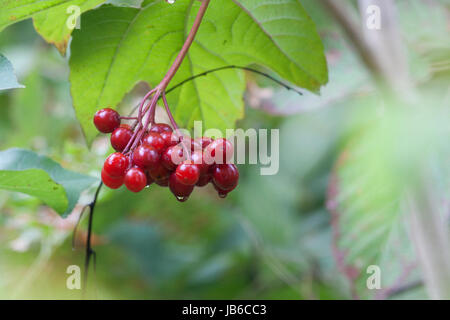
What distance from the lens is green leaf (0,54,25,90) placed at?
1.49 ft

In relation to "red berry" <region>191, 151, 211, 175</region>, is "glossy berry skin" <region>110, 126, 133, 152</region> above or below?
above

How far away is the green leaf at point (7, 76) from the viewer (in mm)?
453

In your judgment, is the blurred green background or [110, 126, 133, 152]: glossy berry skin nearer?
[110, 126, 133, 152]: glossy berry skin

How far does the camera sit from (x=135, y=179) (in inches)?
17.6

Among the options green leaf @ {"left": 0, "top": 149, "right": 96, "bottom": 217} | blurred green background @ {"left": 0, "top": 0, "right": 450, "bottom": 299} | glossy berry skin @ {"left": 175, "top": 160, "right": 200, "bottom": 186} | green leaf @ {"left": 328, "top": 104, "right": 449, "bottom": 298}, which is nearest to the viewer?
glossy berry skin @ {"left": 175, "top": 160, "right": 200, "bottom": 186}

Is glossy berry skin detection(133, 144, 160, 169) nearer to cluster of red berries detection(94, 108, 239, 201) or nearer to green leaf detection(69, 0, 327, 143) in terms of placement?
cluster of red berries detection(94, 108, 239, 201)

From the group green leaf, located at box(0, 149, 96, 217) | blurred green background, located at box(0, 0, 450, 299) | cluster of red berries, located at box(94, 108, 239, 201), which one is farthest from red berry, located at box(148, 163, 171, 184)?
blurred green background, located at box(0, 0, 450, 299)

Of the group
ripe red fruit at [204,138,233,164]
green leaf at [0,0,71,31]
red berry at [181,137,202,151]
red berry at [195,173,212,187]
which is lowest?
red berry at [195,173,212,187]

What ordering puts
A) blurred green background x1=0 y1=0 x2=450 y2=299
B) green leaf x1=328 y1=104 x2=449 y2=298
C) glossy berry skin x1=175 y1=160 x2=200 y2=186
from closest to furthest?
glossy berry skin x1=175 y1=160 x2=200 y2=186 < green leaf x1=328 y1=104 x2=449 y2=298 < blurred green background x1=0 y1=0 x2=450 y2=299

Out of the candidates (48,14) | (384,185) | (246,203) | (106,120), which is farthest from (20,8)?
(246,203)

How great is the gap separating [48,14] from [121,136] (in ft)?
0.56

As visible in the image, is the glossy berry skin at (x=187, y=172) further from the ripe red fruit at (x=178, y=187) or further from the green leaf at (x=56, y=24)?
the green leaf at (x=56, y=24)

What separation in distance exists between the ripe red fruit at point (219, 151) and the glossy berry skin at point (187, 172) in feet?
0.10

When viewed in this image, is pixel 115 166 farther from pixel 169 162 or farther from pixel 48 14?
pixel 48 14
